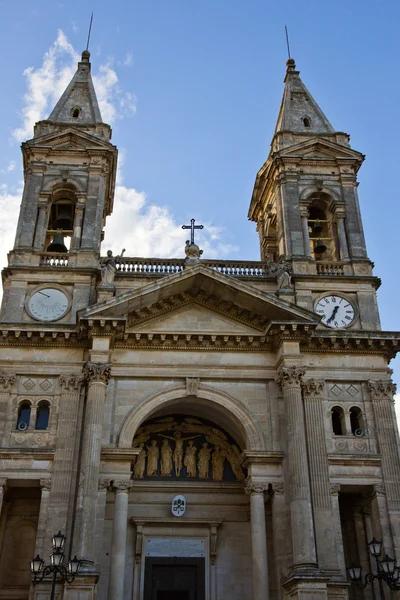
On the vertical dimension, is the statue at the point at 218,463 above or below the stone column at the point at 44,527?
above

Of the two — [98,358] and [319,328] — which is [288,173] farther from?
[98,358]

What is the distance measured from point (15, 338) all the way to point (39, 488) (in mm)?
4678

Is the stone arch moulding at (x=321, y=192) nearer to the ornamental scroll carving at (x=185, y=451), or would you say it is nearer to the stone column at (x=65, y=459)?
the ornamental scroll carving at (x=185, y=451)

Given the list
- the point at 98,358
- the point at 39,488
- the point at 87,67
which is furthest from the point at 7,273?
the point at 87,67

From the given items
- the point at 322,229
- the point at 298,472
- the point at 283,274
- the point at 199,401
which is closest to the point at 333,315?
the point at 283,274

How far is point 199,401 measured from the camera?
2239cm

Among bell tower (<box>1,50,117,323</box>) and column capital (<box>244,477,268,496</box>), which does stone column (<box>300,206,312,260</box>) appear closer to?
bell tower (<box>1,50,117,323</box>)

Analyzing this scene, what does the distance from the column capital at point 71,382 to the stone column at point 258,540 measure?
5958 mm

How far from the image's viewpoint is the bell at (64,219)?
27.8m

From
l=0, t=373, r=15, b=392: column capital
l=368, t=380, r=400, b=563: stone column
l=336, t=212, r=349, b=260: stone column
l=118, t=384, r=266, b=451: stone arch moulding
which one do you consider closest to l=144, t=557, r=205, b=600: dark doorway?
l=118, t=384, r=266, b=451: stone arch moulding

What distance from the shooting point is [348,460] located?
21.2m

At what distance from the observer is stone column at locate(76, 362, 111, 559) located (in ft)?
61.8

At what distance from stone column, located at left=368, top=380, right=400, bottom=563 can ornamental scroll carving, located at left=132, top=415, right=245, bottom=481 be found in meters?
4.68

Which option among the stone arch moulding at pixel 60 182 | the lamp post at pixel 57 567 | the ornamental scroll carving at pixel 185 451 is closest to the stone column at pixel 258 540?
the ornamental scroll carving at pixel 185 451
